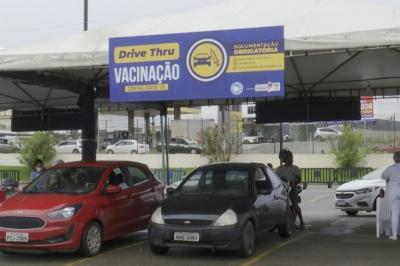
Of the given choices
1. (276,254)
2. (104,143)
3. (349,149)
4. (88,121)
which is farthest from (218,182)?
(104,143)

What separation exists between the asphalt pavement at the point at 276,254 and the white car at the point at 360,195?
333 centimetres

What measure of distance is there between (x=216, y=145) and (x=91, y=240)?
29270mm

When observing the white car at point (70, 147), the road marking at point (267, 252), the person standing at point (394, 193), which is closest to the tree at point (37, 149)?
the white car at point (70, 147)

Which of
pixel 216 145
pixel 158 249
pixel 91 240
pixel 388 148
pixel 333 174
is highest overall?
pixel 216 145

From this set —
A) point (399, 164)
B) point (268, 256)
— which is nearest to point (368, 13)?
point (399, 164)

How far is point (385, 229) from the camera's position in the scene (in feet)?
41.0

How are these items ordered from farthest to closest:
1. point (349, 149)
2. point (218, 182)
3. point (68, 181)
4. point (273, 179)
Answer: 1. point (349, 149)
2. point (273, 179)
3. point (68, 181)
4. point (218, 182)

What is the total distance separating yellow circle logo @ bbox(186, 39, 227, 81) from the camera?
11.2 meters

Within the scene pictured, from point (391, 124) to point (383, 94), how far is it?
3323 centimetres

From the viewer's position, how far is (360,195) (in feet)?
56.3

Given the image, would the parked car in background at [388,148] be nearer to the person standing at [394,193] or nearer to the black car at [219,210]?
the person standing at [394,193]

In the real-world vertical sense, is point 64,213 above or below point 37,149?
below

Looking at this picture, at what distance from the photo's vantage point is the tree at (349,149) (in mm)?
36469

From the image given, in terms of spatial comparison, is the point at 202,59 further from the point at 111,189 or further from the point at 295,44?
the point at 111,189
